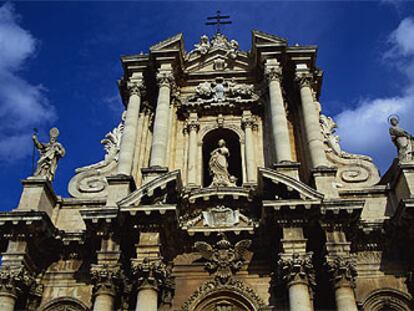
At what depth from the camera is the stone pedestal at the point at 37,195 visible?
43.5 feet

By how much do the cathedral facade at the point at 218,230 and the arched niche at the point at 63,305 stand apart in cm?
2

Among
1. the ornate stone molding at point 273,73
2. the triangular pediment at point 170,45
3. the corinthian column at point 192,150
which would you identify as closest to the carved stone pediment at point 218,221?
the corinthian column at point 192,150

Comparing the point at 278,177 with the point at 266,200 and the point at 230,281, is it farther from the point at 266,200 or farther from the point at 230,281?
the point at 230,281

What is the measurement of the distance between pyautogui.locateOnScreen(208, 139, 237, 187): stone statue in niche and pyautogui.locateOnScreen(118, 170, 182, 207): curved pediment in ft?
5.10

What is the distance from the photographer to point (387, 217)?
1312cm

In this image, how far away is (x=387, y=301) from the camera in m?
12.1

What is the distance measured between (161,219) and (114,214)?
1133mm

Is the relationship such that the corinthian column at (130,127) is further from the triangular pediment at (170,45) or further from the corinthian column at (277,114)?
the corinthian column at (277,114)

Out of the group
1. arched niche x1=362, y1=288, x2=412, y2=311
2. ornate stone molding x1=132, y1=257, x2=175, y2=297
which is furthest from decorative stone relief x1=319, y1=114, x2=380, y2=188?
ornate stone molding x1=132, y1=257, x2=175, y2=297

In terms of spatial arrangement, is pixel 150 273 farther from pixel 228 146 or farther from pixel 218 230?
pixel 228 146

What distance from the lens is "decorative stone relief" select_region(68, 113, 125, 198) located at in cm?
1510

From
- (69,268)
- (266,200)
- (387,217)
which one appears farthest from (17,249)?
(387,217)

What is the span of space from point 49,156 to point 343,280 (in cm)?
838

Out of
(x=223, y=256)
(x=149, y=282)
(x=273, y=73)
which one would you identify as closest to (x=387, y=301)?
(x=223, y=256)
